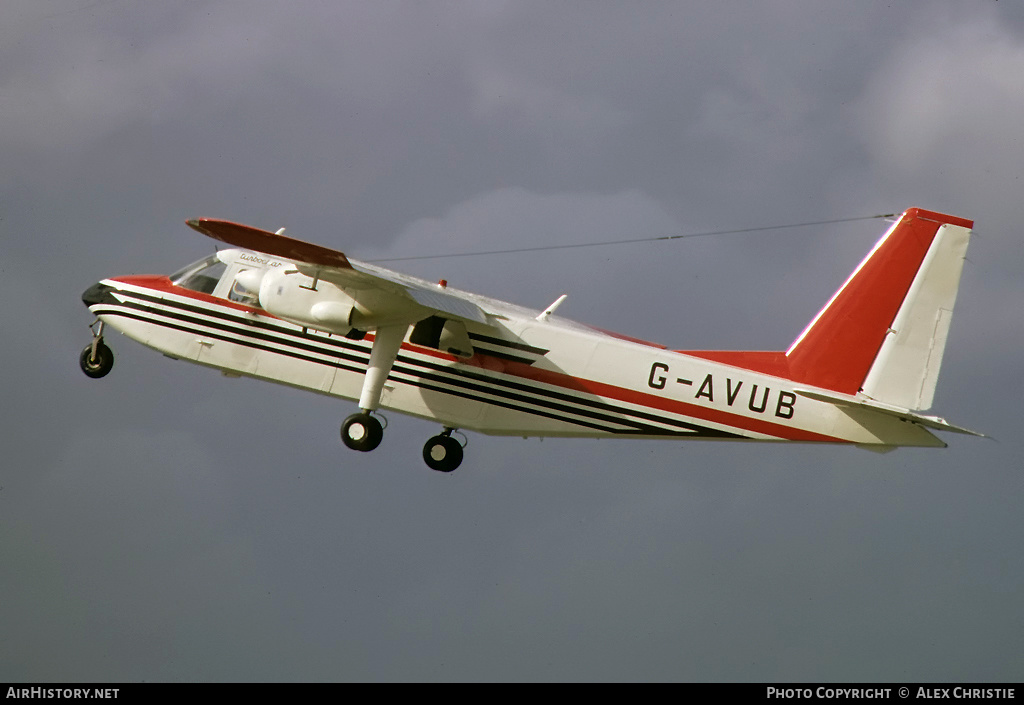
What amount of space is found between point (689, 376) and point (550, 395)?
2.23 metres

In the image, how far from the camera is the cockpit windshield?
25359 mm

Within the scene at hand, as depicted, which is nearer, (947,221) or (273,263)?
(947,221)

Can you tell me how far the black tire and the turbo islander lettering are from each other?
9.96 metres

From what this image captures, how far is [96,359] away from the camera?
26953 mm

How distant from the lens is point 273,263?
2489cm

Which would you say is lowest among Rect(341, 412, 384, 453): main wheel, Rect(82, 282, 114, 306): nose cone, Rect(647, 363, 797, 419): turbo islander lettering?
Rect(341, 412, 384, 453): main wheel

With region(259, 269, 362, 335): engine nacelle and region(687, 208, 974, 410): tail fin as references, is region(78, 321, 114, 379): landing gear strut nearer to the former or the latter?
region(259, 269, 362, 335): engine nacelle

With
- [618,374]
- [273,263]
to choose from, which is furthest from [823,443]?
[273,263]

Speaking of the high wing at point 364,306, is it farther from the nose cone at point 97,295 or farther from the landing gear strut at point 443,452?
the nose cone at point 97,295

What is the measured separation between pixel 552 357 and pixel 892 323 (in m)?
5.32

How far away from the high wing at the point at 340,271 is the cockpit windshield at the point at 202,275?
8.68 feet

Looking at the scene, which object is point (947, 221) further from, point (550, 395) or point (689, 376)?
point (550, 395)

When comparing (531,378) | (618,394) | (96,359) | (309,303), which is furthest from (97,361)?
(618,394)

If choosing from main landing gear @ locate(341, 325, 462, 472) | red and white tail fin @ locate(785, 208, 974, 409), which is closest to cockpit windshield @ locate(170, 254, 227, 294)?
main landing gear @ locate(341, 325, 462, 472)
